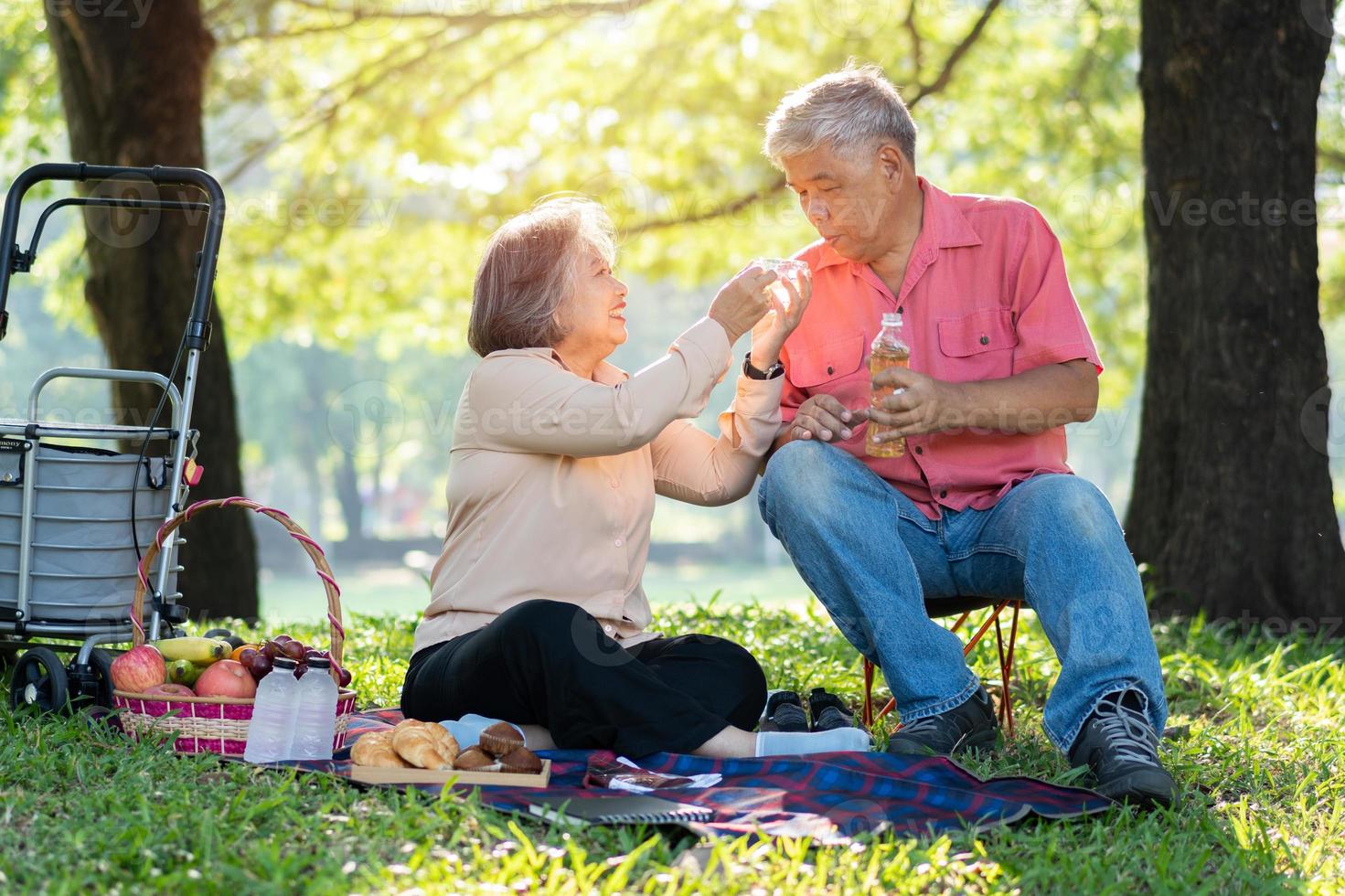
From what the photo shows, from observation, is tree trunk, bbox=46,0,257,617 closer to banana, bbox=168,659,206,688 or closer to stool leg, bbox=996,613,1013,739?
banana, bbox=168,659,206,688

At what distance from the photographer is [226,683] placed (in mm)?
3178

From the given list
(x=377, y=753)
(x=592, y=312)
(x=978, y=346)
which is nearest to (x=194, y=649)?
(x=377, y=753)

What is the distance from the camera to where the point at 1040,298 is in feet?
11.7

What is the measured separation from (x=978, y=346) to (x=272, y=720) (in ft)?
6.87

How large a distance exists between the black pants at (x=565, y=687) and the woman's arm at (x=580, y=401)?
457 millimetres

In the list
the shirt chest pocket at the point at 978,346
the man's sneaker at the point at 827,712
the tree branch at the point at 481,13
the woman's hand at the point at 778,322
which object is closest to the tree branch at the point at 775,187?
the tree branch at the point at 481,13

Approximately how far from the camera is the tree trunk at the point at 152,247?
259 inches

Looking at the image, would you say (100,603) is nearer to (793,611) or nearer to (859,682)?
(859,682)

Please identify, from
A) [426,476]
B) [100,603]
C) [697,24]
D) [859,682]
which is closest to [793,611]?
[859,682]

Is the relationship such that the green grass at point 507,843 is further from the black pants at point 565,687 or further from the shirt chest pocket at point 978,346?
the shirt chest pocket at point 978,346

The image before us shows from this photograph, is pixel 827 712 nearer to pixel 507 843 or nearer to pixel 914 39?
pixel 507 843

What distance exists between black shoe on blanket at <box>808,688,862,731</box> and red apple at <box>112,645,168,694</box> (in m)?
1.69

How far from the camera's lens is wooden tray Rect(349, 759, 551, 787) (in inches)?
111

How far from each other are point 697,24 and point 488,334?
7576mm
